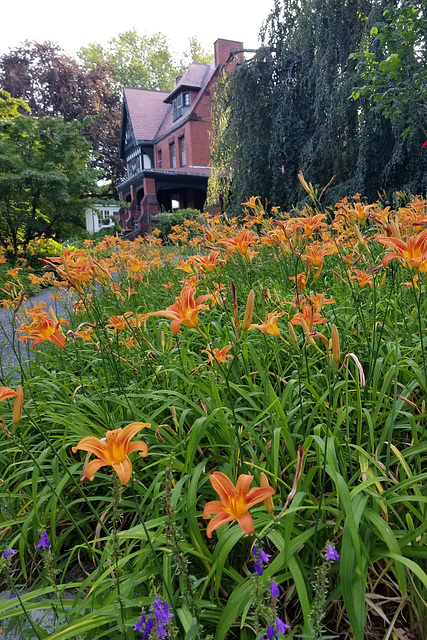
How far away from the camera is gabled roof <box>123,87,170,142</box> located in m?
29.0

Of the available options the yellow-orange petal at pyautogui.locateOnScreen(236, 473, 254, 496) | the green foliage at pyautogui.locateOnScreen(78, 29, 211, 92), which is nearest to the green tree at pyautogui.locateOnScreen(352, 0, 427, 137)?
the yellow-orange petal at pyautogui.locateOnScreen(236, 473, 254, 496)

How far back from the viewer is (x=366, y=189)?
285 inches

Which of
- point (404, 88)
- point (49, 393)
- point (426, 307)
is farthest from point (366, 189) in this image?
point (49, 393)

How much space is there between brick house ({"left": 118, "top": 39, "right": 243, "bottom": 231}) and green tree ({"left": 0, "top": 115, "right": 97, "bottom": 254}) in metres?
8.65

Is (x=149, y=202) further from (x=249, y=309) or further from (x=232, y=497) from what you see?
(x=232, y=497)

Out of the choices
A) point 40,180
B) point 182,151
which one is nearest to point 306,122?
point 40,180

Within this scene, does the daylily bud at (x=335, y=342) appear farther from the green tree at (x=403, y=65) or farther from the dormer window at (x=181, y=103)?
the dormer window at (x=181, y=103)

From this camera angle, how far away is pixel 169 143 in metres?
26.6

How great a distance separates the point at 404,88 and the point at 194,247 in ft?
12.0

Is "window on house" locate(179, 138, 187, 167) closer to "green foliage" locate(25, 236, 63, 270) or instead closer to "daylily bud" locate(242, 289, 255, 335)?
"green foliage" locate(25, 236, 63, 270)

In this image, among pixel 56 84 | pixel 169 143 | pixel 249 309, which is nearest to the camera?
pixel 249 309

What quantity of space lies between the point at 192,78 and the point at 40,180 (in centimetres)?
1966

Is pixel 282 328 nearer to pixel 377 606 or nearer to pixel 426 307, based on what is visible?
pixel 426 307

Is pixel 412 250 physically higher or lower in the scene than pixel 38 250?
lower
